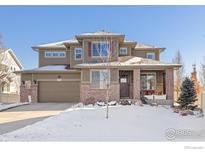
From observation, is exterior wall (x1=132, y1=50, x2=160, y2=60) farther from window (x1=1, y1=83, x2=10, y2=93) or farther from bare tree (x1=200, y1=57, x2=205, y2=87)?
window (x1=1, y1=83, x2=10, y2=93)

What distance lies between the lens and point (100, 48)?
73.8ft

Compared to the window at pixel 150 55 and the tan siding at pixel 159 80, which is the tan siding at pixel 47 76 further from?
the window at pixel 150 55

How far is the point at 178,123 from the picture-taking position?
1321cm

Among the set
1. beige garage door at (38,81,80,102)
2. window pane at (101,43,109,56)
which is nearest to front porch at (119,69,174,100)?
window pane at (101,43,109,56)

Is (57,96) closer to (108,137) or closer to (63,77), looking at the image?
(63,77)

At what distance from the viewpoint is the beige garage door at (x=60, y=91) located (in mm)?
24359

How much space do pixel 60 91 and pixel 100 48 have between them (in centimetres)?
506

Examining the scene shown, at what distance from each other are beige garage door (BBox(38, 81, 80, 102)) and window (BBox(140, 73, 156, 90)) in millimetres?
5261

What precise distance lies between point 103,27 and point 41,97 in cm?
778

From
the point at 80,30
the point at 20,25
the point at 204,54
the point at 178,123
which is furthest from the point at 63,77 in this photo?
the point at 178,123

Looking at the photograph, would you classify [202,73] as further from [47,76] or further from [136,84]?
[47,76]

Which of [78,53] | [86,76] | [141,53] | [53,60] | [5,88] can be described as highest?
[141,53]

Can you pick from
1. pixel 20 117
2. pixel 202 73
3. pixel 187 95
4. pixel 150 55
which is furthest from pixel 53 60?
pixel 202 73

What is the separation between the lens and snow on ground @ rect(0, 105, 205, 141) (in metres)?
9.38
